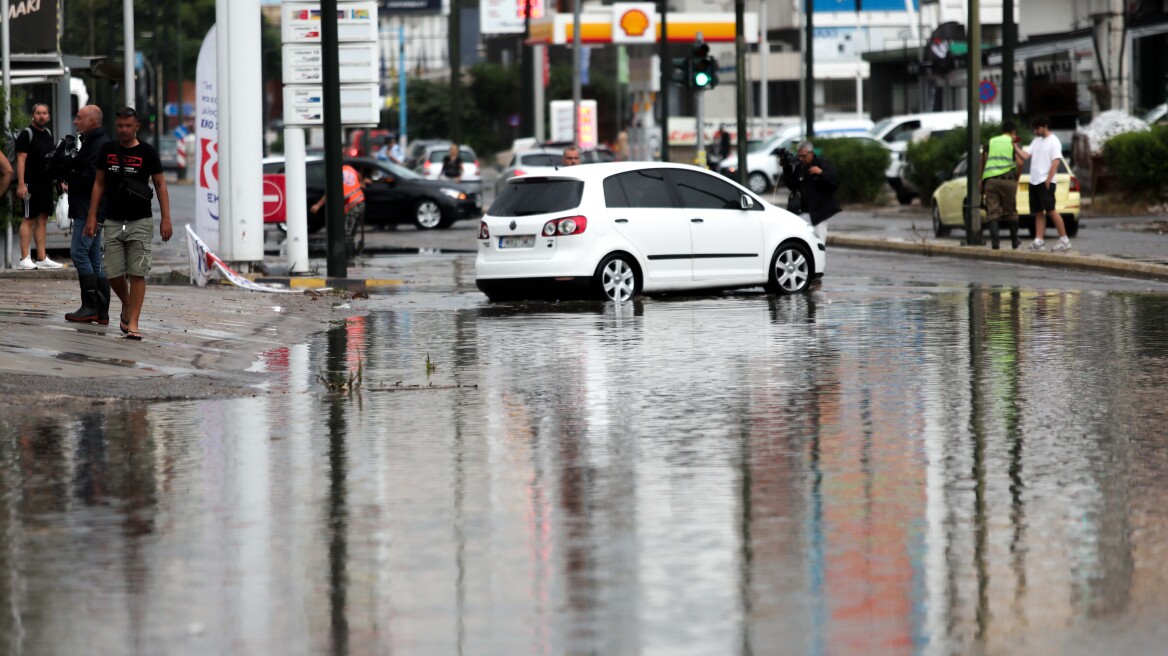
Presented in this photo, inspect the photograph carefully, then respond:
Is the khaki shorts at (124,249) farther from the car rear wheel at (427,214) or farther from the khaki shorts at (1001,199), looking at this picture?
the car rear wheel at (427,214)

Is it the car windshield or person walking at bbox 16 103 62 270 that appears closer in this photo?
the car windshield

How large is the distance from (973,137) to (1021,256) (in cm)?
328

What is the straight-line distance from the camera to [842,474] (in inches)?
376

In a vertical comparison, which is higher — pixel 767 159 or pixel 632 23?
pixel 632 23

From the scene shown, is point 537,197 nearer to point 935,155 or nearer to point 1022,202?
point 1022,202

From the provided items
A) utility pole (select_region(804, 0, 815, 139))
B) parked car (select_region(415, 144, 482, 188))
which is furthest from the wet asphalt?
parked car (select_region(415, 144, 482, 188))

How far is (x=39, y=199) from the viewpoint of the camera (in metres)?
22.3

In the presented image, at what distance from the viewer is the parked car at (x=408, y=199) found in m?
38.2

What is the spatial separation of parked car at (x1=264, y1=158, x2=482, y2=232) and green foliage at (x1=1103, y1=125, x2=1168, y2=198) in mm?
11957

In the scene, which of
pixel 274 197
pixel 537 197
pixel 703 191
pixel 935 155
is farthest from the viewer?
pixel 935 155

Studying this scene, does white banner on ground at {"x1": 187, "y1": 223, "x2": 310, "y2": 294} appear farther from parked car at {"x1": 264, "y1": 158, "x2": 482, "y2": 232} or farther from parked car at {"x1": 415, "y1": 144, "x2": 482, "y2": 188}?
parked car at {"x1": 415, "y1": 144, "x2": 482, "y2": 188}

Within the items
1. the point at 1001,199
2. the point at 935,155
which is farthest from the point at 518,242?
the point at 935,155

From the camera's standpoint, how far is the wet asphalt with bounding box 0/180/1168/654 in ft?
21.6

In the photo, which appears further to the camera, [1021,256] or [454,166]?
[454,166]
